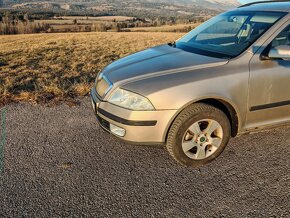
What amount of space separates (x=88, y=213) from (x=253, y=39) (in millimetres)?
2535

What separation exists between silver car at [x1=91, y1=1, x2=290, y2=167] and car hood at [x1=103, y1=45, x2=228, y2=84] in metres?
→ 0.01

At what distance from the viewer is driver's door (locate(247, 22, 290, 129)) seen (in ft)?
10.5

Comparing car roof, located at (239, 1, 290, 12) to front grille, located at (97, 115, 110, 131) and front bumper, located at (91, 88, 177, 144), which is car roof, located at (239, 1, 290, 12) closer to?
front bumper, located at (91, 88, 177, 144)

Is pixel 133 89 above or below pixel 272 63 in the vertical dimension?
below

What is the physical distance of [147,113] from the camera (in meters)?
2.94

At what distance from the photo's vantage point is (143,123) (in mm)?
2971

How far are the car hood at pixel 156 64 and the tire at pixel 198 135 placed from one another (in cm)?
46

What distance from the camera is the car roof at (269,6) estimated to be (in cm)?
362

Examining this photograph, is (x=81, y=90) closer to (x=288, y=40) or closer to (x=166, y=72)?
(x=166, y=72)

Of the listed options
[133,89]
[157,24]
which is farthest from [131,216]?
[157,24]

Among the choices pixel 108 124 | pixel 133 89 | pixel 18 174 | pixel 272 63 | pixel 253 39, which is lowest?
pixel 18 174

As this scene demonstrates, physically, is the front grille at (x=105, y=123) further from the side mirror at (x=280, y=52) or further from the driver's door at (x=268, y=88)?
the side mirror at (x=280, y=52)

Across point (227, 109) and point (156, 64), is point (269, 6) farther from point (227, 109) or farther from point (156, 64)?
point (156, 64)

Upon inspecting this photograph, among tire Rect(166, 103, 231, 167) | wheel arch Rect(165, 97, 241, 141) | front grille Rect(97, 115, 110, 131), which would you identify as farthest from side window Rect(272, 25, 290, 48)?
front grille Rect(97, 115, 110, 131)
